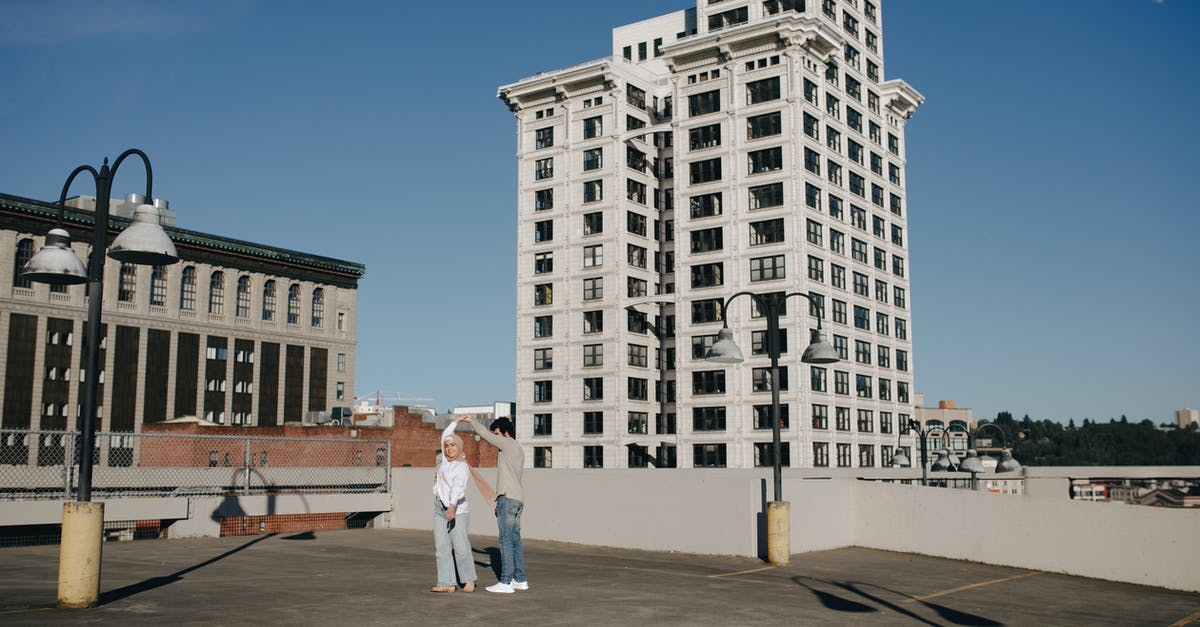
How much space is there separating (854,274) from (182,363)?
65.1m

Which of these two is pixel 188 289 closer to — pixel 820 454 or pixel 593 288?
pixel 593 288

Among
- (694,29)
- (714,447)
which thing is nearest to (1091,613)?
(714,447)

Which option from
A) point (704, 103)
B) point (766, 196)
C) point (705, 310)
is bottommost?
point (705, 310)

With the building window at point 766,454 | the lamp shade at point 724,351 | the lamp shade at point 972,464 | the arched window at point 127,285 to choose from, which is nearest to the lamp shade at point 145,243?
the lamp shade at point 724,351

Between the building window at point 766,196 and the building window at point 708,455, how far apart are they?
62.9ft

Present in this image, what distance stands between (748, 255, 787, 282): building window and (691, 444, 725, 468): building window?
1357 centimetres

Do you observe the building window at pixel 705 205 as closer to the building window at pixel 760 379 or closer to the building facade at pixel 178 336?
the building window at pixel 760 379

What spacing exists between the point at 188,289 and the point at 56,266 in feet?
320

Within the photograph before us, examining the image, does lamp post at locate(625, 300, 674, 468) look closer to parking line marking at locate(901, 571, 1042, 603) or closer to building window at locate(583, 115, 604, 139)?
building window at locate(583, 115, 604, 139)

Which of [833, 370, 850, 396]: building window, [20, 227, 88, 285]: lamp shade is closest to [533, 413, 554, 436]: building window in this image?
[833, 370, 850, 396]: building window

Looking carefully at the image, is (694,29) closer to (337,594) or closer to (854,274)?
(854,274)

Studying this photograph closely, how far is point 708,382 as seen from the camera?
82.2 meters

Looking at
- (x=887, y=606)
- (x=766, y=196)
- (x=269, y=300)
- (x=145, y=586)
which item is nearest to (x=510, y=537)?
(x=145, y=586)

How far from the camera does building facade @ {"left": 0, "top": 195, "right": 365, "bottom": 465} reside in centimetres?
8988
